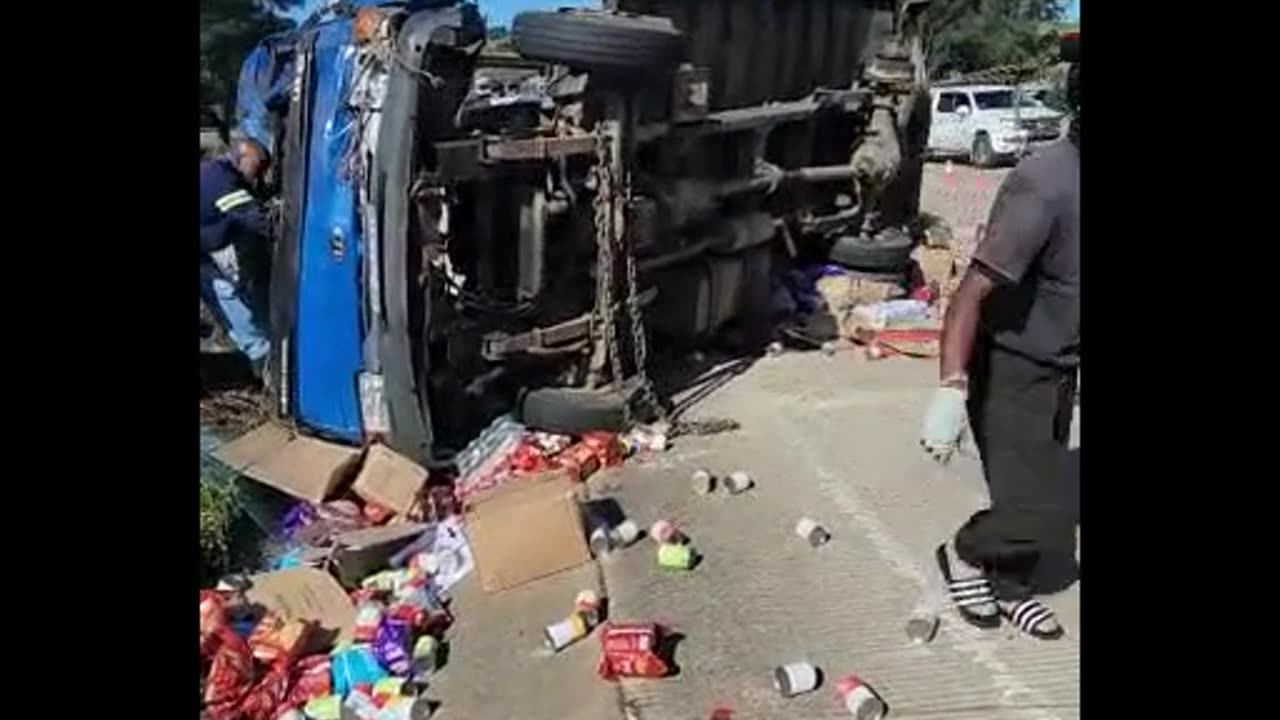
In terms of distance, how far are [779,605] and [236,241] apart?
3496 mm

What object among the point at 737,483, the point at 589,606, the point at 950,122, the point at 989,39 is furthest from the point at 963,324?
the point at 989,39

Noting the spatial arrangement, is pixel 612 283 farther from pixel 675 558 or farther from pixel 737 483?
pixel 675 558

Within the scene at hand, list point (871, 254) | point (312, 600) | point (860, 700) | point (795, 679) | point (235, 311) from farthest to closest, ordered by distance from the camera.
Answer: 1. point (871, 254)
2. point (235, 311)
3. point (312, 600)
4. point (795, 679)
5. point (860, 700)

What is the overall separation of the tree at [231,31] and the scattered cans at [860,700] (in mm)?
4874

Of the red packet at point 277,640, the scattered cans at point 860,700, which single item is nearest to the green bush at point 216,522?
the red packet at point 277,640

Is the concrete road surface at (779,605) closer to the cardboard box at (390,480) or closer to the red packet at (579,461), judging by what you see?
the red packet at (579,461)

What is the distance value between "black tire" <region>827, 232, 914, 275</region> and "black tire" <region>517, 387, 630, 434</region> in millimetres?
3113

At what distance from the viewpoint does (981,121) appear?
23.6 m

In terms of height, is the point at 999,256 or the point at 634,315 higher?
the point at 999,256

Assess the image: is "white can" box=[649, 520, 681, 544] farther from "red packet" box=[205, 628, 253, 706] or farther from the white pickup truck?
the white pickup truck

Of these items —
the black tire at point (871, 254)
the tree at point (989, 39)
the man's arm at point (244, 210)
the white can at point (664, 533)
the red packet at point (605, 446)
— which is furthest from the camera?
the tree at point (989, 39)

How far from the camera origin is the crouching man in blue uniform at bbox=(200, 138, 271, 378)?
604 cm

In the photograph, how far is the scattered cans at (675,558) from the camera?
14.7 feet
